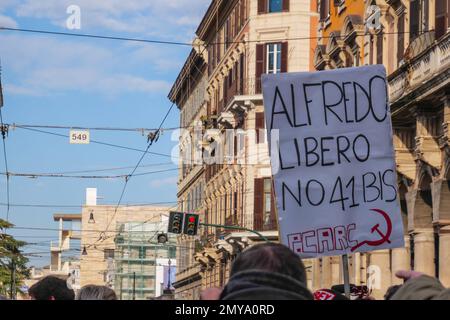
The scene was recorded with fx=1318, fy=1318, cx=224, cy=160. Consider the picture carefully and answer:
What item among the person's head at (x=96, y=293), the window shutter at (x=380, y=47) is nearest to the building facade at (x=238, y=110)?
the window shutter at (x=380, y=47)

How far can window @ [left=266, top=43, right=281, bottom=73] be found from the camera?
47.4m

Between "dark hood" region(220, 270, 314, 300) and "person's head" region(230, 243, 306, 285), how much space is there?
0.09 feet

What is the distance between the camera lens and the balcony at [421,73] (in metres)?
23.8

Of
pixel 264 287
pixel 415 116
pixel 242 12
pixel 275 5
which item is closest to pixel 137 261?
pixel 242 12

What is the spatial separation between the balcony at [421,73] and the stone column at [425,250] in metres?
2.67

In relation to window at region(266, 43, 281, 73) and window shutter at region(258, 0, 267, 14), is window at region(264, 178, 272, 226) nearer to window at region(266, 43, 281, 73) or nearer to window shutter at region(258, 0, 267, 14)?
window at region(266, 43, 281, 73)

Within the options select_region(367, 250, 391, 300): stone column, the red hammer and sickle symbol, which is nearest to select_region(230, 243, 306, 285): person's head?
the red hammer and sickle symbol

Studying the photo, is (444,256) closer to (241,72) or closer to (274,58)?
(274,58)

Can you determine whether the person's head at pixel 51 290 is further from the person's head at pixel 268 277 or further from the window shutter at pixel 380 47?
the window shutter at pixel 380 47
